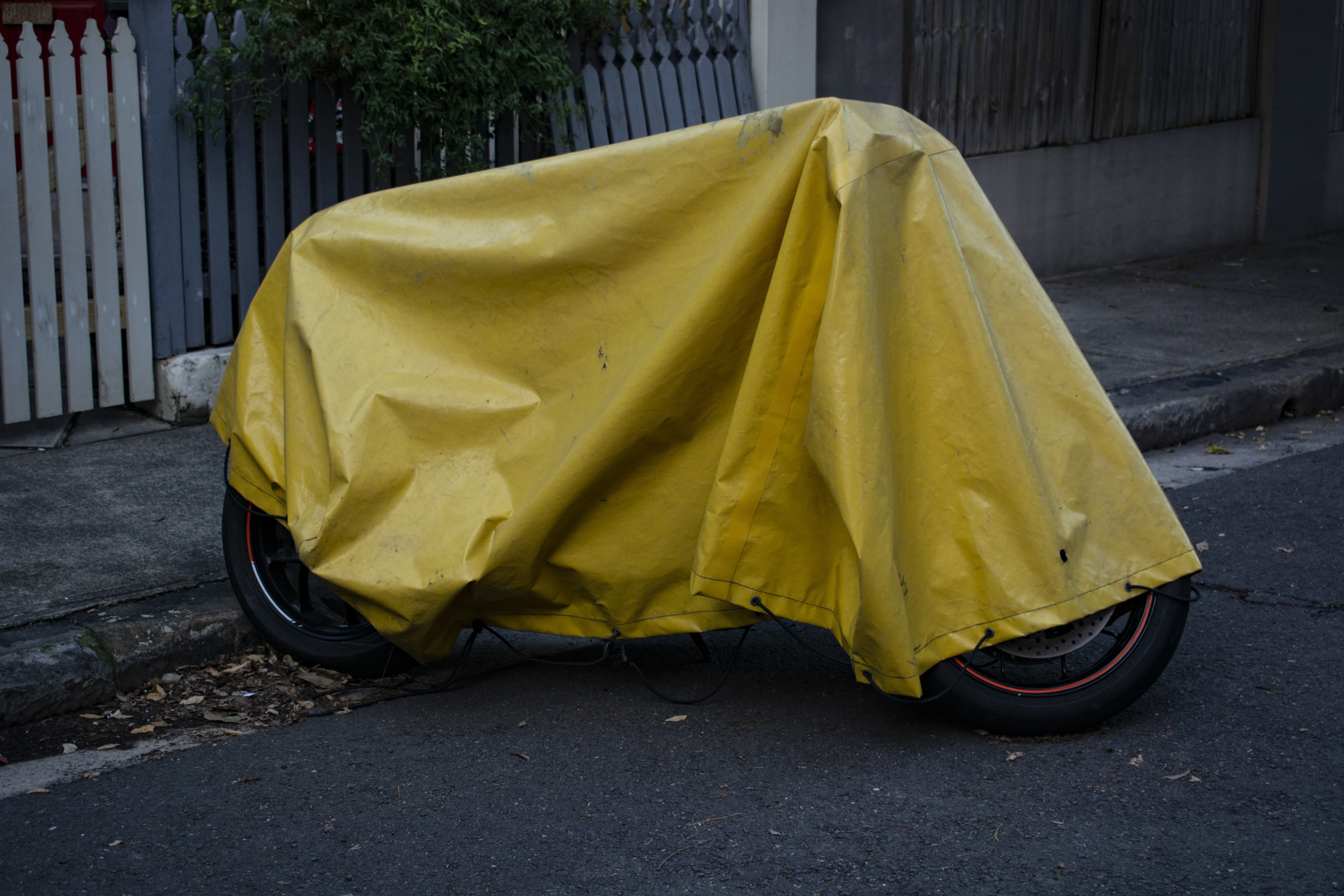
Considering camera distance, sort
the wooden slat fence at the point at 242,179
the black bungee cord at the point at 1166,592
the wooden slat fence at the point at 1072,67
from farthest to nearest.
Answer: the wooden slat fence at the point at 1072,67
the wooden slat fence at the point at 242,179
the black bungee cord at the point at 1166,592

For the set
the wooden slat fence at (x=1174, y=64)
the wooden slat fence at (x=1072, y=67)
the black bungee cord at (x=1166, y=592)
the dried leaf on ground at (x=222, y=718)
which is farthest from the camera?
the wooden slat fence at (x=1174, y=64)

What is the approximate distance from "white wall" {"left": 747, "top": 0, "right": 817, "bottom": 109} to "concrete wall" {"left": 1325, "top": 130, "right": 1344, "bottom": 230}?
607cm

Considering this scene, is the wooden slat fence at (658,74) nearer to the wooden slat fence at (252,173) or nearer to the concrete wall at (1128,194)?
the wooden slat fence at (252,173)

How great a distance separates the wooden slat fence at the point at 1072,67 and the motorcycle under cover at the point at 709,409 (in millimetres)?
5946

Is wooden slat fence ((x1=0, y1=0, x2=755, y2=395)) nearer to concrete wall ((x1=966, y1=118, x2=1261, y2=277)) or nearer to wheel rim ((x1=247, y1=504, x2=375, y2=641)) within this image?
wheel rim ((x1=247, y1=504, x2=375, y2=641))

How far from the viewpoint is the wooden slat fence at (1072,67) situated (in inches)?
351

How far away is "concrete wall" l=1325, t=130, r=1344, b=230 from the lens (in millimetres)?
11539

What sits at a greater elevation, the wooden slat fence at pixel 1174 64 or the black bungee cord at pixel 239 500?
the wooden slat fence at pixel 1174 64

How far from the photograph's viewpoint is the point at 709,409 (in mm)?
3236

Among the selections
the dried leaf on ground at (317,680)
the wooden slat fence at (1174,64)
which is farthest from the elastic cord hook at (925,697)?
the wooden slat fence at (1174,64)

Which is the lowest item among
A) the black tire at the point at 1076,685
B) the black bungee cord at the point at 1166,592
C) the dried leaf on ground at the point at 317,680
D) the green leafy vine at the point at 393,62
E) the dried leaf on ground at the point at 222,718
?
the dried leaf on ground at the point at 222,718

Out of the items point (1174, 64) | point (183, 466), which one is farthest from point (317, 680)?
point (1174, 64)

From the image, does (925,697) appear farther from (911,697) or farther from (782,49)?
(782,49)

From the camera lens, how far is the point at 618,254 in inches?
129
